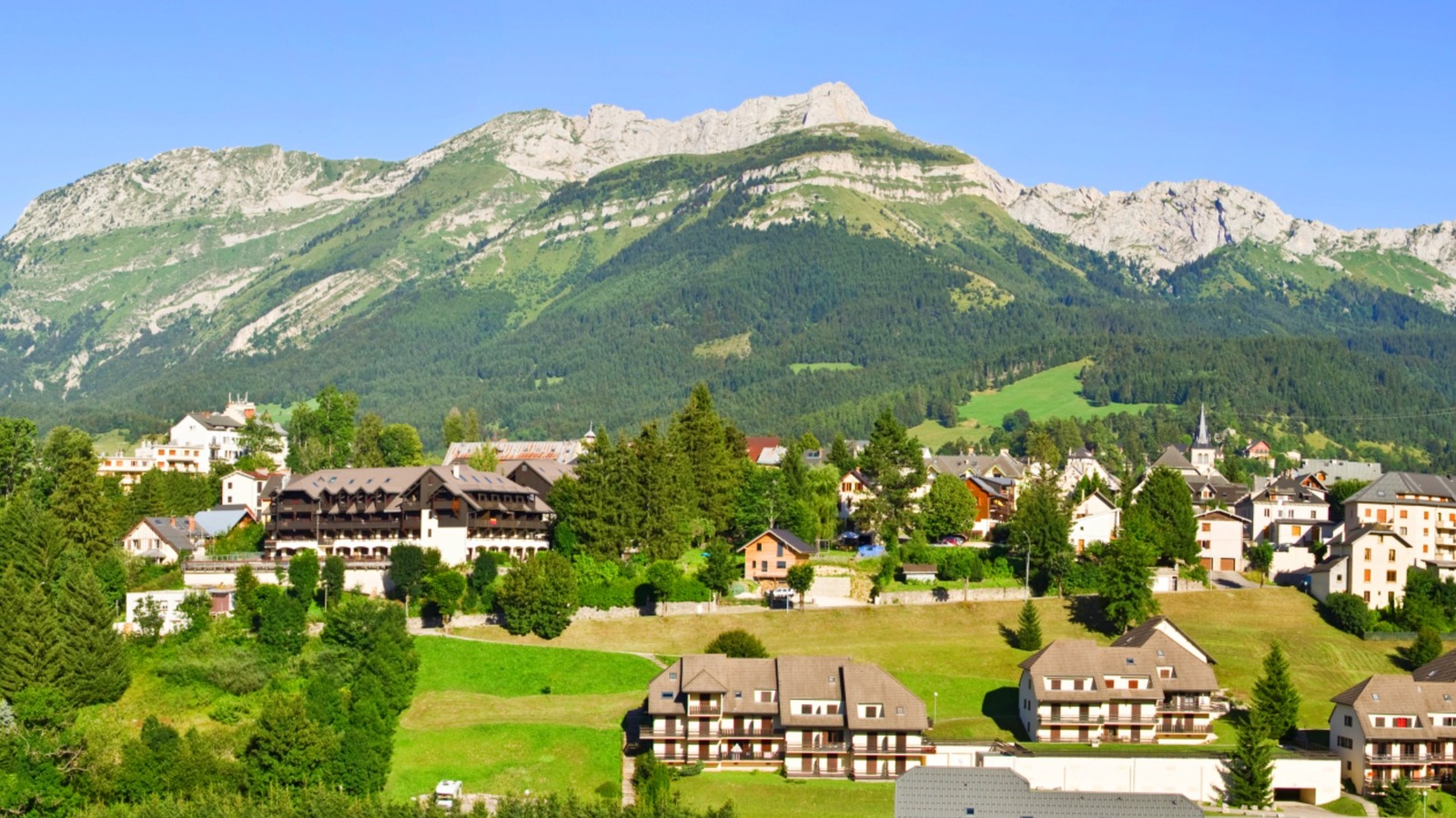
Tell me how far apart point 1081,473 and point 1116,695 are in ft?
223

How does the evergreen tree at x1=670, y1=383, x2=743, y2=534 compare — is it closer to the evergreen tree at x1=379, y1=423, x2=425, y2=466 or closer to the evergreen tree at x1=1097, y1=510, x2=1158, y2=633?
the evergreen tree at x1=1097, y1=510, x2=1158, y2=633

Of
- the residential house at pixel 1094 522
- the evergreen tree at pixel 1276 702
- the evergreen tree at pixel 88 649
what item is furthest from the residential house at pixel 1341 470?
the evergreen tree at pixel 88 649

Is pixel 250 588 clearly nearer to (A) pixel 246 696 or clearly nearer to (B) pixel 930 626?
(A) pixel 246 696

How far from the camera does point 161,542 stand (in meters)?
119

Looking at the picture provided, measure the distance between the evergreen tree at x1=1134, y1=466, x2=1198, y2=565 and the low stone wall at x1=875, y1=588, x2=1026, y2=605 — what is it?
38.3 feet

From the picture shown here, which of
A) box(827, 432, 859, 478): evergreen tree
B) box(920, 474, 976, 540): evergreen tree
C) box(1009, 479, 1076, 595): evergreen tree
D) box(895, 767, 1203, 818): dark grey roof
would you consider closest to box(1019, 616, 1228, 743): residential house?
box(895, 767, 1203, 818): dark grey roof

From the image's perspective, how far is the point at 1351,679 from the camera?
101 metres

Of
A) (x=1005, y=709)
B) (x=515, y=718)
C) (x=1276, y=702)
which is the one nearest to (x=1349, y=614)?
(x=1276, y=702)

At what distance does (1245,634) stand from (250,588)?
6377cm

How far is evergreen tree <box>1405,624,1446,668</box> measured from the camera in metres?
103

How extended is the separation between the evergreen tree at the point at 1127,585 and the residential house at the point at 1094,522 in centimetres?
1244

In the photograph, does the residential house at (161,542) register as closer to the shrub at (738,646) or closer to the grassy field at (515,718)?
the grassy field at (515,718)

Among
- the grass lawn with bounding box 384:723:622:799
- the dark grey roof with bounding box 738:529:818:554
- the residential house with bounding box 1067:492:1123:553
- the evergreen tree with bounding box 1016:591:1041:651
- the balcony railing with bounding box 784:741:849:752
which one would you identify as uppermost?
the residential house with bounding box 1067:492:1123:553

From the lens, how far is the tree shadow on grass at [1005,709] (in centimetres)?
9212
